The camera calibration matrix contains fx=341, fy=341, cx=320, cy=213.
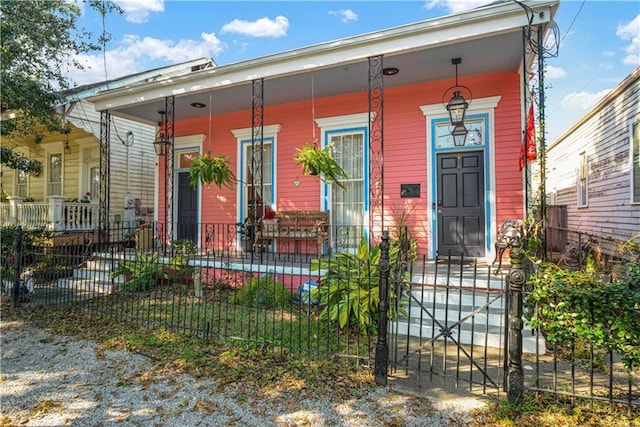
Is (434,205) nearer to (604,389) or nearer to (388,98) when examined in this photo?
(388,98)

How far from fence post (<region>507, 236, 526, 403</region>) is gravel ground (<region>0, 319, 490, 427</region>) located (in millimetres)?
293

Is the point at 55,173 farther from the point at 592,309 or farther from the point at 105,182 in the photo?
the point at 592,309

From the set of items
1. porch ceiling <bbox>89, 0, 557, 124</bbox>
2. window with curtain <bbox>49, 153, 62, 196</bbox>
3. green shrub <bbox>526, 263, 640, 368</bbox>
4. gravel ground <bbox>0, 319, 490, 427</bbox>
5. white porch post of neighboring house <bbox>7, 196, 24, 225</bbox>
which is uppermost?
porch ceiling <bbox>89, 0, 557, 124</bbox>

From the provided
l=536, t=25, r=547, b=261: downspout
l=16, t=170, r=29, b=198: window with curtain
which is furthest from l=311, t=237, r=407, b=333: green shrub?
l=16, t=170, r=29, b=198: window with curtain

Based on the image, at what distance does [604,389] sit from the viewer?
9.16 ft

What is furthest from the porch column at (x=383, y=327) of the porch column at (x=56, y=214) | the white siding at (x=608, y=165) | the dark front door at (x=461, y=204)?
the porch column at (x=56, y=214)

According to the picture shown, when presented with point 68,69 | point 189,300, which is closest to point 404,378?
point 189,300

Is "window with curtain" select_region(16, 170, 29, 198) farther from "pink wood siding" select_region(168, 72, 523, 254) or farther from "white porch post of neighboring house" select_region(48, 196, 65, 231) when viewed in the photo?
"pink wood siding" select_region(168, 72, 523, 254)

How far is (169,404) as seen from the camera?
9.12 feet

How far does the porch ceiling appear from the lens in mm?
4887

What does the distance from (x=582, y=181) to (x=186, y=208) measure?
1151cm

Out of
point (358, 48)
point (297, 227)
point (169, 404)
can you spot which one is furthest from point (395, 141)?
point (169, 404)

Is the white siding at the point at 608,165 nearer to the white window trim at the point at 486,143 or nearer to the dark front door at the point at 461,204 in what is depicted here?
the white window trim at the point at 486,143

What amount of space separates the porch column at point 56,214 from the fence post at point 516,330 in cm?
1047
